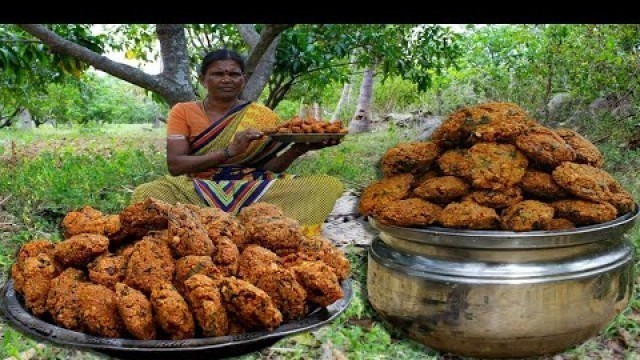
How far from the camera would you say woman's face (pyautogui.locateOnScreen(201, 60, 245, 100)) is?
375cm

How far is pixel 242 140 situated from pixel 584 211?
1893mm

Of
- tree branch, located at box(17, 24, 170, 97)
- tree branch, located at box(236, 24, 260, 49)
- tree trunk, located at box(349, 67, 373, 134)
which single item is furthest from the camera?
tree trunk, located at box(349, 67, 373, 134)

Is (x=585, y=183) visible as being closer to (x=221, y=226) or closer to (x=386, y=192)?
(x=386, y=192)

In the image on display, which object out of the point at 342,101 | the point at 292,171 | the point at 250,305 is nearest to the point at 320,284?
the point at 250,305

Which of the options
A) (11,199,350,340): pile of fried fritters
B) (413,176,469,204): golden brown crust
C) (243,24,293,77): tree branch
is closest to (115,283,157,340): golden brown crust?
(11,199,350,340): pile of fried fritters

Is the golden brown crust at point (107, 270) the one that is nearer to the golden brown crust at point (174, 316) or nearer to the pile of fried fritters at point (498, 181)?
the golden brown crust at point (174, 316)

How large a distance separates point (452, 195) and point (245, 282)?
2.92ft

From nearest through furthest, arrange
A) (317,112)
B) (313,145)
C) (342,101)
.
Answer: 1. (313,145)
2. (342,101)
3. (317,112)

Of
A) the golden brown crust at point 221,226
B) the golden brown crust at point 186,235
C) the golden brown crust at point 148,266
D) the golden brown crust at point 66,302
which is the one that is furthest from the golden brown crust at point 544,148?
the golden brown crust at point 66,302

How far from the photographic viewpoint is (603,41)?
6199 millimetres

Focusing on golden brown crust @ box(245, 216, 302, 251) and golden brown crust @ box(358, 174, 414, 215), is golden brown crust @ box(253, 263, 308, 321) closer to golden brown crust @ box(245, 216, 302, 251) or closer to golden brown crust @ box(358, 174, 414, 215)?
golden brown crust @ box(245, 216, 302, 251)

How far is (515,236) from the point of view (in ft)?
6.64

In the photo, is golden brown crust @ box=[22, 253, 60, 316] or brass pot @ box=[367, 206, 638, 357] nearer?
golden brown crust @ box=[22, 253, 60, 316]
